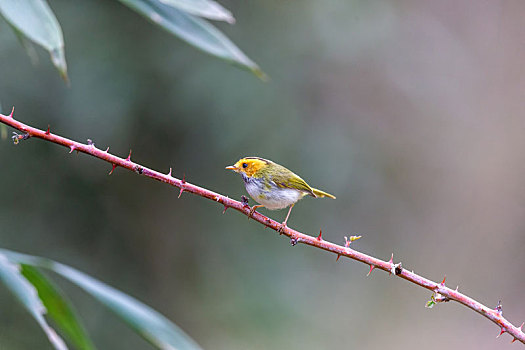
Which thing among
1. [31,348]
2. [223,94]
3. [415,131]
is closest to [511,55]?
[415,131]

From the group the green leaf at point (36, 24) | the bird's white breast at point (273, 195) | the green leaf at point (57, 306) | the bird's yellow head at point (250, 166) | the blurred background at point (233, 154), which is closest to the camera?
the green leaf at point (36, 24)

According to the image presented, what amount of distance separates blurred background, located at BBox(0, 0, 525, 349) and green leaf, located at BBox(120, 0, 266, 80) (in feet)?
11.1

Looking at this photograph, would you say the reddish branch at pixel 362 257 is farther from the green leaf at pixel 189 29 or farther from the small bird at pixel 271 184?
the small bird at pixel 271 184

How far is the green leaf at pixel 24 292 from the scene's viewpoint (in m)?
1.63

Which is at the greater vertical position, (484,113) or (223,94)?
(484,113)

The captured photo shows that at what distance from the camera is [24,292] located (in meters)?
1.72

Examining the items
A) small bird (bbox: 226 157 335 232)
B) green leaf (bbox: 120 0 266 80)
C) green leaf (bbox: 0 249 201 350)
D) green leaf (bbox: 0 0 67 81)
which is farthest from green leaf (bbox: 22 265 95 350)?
small bird (bbox: 226 157 335 232)

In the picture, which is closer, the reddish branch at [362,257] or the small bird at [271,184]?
the reddish branch at [362,257]

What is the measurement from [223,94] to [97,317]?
2452 mm

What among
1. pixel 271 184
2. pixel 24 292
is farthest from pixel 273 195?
pixel 24 292

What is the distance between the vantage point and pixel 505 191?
9.59 metres

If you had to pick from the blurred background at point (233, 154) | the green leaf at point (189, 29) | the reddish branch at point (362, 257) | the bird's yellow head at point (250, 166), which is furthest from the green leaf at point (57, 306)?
the blurred background at point (233, 154)

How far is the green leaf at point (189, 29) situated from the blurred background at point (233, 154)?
11.1 feet

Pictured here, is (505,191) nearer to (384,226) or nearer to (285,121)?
(384,226)
